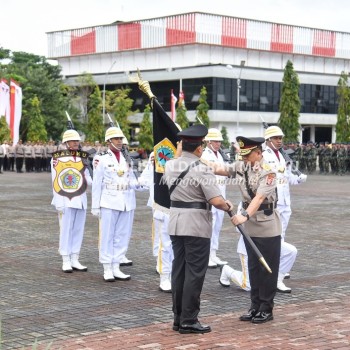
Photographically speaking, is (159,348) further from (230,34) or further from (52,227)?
(230,34)

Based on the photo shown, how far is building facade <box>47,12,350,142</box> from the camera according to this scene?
219ft

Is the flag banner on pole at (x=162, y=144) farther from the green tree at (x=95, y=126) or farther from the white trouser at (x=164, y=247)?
the green tree at (x=95, y=126)

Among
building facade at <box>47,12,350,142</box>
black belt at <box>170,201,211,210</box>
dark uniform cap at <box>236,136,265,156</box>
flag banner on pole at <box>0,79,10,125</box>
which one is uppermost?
building facade at <box>47,12,350,142</box>

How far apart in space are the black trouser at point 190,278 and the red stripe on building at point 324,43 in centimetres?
7166

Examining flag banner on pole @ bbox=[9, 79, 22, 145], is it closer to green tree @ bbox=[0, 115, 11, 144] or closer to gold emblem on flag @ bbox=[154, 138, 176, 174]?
green tree @ bbox=[0, 115, 11, 144]

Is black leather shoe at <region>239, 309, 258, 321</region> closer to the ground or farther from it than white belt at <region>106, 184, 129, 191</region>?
closer to the ground

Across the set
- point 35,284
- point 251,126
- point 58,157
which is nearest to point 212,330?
point 35,284

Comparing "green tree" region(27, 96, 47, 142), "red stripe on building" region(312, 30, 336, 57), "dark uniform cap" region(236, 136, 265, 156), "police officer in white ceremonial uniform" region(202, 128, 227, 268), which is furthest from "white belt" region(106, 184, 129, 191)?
"red stripe on building" region(312, 30, 336, 57)

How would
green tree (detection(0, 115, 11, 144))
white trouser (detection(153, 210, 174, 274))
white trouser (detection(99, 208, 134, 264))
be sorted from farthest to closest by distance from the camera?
green tree (detection(0, 115, 11, 144))
white trouser (detection(99, 208, 134, 264))
white trouser (detection(153, 210, 174, 274))

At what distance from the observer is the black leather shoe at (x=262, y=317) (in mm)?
7453

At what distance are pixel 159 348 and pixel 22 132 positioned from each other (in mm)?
57524

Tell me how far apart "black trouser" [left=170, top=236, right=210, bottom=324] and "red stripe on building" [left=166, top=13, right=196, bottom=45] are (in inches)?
2408

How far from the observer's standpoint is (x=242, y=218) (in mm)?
7328

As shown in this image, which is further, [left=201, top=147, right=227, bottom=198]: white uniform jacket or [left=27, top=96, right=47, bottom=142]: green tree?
[left=27, top=96, right=47, bottom=142]: green tree
